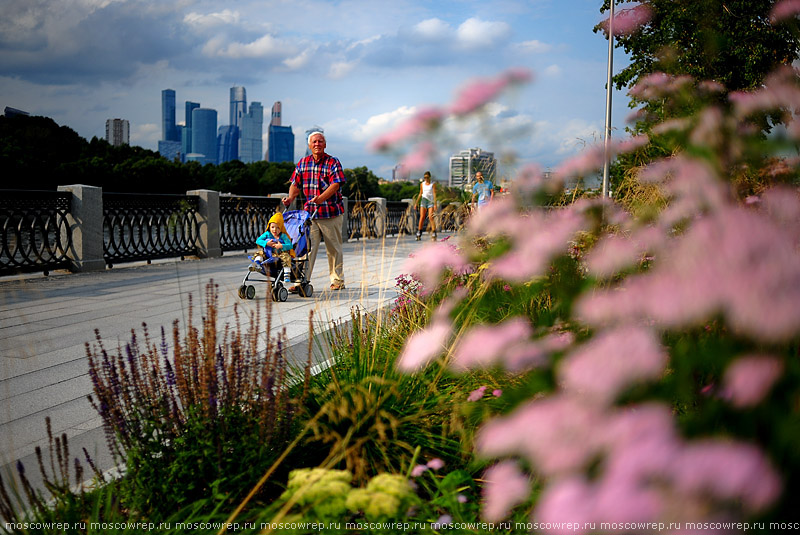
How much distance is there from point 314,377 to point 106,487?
0.99 metres

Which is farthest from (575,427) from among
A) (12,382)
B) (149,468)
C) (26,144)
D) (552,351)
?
(26,144)

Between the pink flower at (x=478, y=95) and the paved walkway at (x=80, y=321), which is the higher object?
the pink flower at (x=478, y=95)

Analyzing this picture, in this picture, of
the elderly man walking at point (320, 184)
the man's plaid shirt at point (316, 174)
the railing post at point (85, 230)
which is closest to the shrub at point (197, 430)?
the elderly man walking at point (320, 184)

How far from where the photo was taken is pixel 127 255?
40.6 ft

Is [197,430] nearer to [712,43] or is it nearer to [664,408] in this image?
[664,408]

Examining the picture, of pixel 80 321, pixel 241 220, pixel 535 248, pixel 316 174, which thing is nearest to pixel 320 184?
pixel 316 174

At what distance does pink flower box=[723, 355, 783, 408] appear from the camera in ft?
3.22

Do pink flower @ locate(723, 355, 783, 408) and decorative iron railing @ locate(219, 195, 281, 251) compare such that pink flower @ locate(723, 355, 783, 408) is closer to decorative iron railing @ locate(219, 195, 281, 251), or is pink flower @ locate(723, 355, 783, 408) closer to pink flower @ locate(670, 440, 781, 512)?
pink flower @ locate(670, 440, 781, 512)

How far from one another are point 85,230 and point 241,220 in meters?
5.43

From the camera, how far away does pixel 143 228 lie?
42.5 feet

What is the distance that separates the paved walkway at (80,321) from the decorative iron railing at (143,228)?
1.66 ft

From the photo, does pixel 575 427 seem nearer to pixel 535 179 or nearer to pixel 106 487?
pixel 535 179

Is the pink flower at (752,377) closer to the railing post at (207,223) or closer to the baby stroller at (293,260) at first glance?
the baby stroller at (293,260)

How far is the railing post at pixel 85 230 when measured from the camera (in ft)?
36.0
